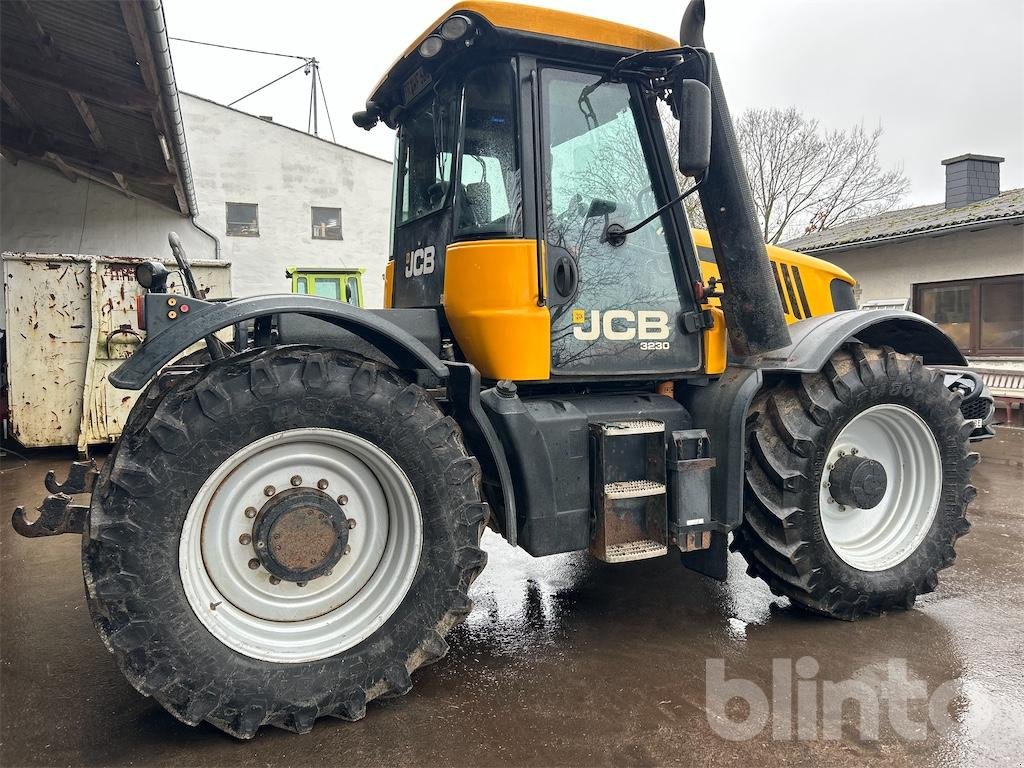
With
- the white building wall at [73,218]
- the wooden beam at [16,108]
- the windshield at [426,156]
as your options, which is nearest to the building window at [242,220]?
the white building wall at [73,218]

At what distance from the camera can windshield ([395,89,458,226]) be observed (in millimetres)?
3357

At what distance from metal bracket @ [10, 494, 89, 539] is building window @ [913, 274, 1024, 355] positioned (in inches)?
514

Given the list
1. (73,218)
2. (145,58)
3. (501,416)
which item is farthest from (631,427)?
(73,218)

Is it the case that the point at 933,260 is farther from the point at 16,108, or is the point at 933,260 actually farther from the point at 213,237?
the point at 16,108

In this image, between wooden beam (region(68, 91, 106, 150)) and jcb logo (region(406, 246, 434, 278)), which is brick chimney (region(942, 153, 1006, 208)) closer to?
jcb logo (region(406, 246, 434, 278))

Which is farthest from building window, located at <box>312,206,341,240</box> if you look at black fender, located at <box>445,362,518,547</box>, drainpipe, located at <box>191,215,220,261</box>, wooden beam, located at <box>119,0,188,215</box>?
black fender, located at <box>445,362,518,547</box>

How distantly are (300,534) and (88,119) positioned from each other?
975cm

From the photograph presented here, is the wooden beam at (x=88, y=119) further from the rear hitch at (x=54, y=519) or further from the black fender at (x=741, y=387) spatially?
the black fender at (x=741, y=387)

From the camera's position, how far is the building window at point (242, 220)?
54.2 feet

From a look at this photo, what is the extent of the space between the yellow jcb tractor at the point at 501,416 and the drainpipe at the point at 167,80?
412cm

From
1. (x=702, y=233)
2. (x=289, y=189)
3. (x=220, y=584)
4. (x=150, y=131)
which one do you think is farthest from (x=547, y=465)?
(x=289, y=189)

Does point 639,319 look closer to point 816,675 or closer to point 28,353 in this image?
point 816,675

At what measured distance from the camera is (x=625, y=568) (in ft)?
14.7

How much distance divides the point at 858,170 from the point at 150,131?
940 inches
